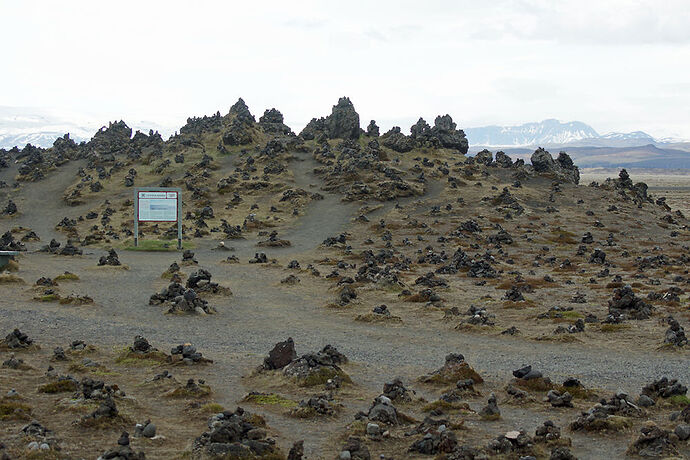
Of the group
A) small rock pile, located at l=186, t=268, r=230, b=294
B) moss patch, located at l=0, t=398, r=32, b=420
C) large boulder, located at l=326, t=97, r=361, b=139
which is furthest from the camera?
large boulder, located at l=326, t=97, r=361, b=139

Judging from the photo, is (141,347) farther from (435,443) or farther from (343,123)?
(343,123)

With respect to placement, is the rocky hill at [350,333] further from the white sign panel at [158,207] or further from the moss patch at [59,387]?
the white sign panel at [158,207]

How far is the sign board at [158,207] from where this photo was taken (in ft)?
240

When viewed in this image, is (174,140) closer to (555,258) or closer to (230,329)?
(555,258)

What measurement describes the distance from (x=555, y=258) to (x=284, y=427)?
5311cm

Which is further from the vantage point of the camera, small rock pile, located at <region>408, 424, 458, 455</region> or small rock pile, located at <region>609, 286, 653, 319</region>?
small rock pile, located at <region>609, 286, 653, 319</region>

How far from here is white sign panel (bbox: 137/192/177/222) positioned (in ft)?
240

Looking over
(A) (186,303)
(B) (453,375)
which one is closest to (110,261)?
(A) (186,303)

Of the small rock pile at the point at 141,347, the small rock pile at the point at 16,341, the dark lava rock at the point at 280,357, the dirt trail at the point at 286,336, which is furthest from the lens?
the small rock pile at the point at 16,341

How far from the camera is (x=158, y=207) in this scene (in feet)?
241

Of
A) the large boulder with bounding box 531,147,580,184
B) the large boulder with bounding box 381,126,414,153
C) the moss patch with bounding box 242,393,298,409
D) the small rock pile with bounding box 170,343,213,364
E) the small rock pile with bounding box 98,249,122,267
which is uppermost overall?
the large boulder with bounding box 381,126,414,153

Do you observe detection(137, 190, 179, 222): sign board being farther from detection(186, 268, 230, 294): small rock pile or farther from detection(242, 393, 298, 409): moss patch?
detection(242, 393, 298, 409): moss patch

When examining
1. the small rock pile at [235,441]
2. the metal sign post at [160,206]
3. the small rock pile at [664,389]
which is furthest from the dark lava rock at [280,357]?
the metal sign post at [160,206]

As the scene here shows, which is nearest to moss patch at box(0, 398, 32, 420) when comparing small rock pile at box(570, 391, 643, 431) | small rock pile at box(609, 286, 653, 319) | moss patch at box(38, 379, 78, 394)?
moss patch at box(38, 379, 78, 394)
